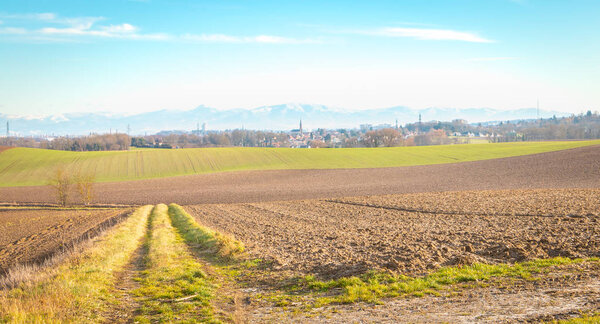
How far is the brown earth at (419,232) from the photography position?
15.3 metres

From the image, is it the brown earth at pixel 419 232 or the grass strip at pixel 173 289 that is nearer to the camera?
the grass strip at pixel 173 289

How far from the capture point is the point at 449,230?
23.2 metres

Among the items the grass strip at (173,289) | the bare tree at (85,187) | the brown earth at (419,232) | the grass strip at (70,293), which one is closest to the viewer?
the grass strip at (70,293)

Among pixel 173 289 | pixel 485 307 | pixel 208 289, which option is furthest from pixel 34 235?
pixel 485 307

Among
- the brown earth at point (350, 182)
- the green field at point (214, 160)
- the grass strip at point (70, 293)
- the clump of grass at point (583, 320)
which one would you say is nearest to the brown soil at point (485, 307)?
the clump of grass at point (583, 320)

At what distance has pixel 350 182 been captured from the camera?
230 feet

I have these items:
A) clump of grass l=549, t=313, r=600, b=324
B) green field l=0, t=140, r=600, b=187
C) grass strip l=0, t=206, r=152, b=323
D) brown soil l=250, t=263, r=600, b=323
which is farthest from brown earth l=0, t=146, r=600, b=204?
clump of grass l=549, t=313, r=600, b=324

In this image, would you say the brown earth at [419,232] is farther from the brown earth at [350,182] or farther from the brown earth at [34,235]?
the brown earth at [350,182]

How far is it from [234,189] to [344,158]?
136ft

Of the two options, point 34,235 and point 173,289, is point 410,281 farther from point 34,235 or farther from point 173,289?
point 34,235

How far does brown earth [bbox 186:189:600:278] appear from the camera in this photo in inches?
604

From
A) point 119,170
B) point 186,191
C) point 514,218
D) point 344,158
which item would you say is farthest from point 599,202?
point 119,170

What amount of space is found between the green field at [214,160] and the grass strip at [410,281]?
78.0m

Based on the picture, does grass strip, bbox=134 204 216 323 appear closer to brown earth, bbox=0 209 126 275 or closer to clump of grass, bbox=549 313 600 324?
brown earth, bbox=0 209 126 275
